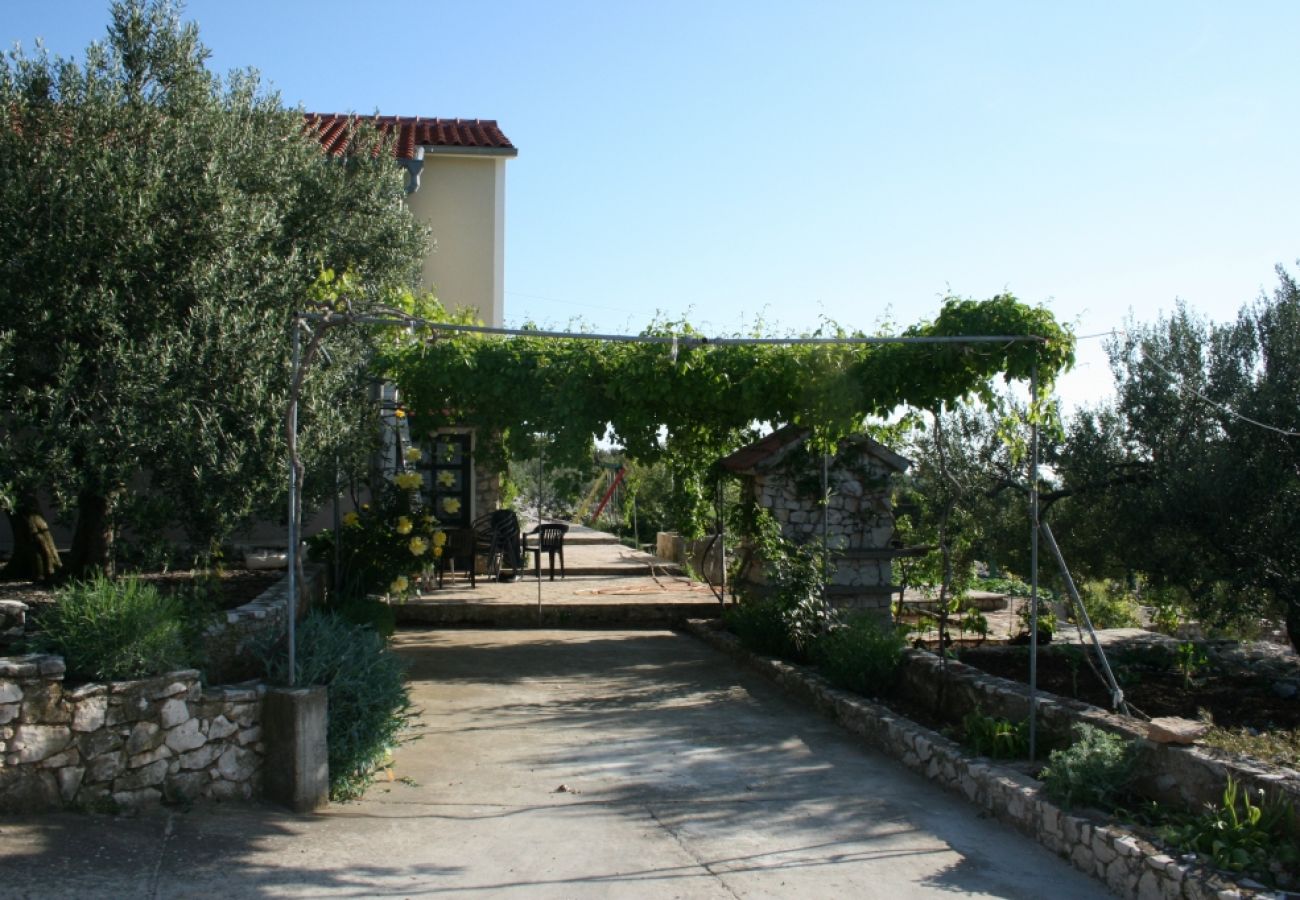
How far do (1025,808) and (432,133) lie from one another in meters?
13.9

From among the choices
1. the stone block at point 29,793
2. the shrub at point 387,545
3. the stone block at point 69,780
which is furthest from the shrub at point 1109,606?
the stone block at point 29,793

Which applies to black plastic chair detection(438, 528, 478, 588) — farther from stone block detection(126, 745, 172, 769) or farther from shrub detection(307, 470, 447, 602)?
stone block detection(126, 745, 172, 769)

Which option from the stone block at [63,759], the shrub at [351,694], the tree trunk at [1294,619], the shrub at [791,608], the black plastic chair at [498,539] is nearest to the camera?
the stone block at [63,759]

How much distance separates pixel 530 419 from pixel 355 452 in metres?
1.57

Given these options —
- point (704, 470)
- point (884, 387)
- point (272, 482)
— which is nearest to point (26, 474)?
point (272, 482)

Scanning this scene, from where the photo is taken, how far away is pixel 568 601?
43.8 ft

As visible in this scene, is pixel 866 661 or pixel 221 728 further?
pixel 866 661

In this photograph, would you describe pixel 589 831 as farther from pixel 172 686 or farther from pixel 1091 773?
pixel 1091 773

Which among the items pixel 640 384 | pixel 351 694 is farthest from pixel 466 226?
pixel 351 694

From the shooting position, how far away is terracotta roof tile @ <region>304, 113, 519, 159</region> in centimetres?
1548

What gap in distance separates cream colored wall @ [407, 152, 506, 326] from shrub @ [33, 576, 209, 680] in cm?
1047

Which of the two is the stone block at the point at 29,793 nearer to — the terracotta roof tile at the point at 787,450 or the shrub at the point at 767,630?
the shrub at the point at 767,630

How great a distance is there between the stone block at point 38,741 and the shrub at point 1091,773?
5.01 meters

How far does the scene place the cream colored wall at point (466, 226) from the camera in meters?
16.0
